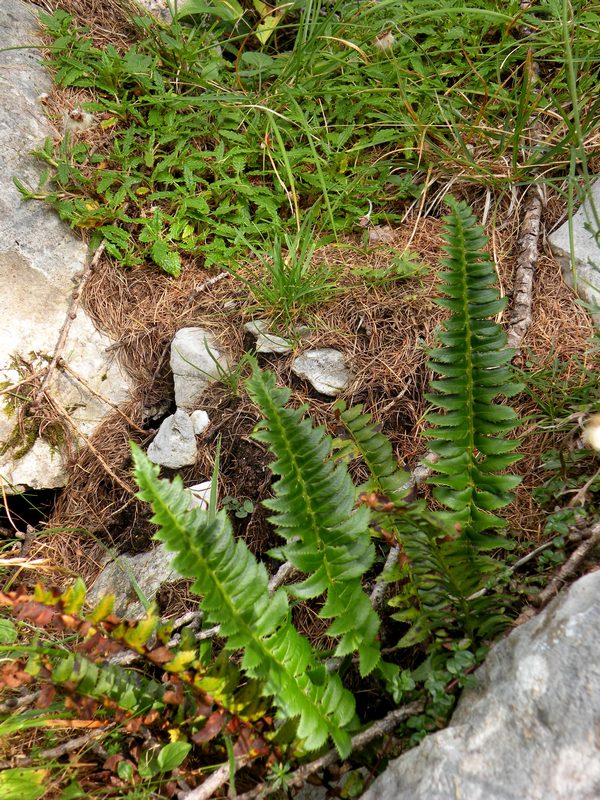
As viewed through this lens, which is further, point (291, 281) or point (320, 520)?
A: point (291, 281)

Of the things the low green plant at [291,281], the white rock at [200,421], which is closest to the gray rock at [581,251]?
the low green plant at [291,281]

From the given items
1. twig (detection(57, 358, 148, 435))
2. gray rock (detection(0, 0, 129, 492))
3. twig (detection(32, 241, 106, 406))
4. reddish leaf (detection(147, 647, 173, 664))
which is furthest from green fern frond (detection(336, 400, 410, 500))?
twig (detection(32, 241, 106, 406))

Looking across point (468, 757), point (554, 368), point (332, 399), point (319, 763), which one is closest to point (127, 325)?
point (332, 399)

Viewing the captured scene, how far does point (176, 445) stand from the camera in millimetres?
2711

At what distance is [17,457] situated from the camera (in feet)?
9.59

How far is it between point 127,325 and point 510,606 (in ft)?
7.14

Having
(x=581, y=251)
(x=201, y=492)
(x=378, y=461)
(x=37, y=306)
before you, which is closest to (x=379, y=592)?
(x=378, y=461)

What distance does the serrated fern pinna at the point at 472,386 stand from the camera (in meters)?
1.84

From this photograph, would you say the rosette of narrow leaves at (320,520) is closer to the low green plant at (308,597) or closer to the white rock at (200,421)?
the low green plant at (308,597)

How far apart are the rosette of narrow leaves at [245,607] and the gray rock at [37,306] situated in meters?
1.60

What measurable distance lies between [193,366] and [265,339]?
13.4 inches

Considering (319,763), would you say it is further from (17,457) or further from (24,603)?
(17,457)

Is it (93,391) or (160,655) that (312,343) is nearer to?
(93,391)

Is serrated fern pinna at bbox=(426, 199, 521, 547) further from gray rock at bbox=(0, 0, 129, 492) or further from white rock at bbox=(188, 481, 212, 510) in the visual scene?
gray rock at bbox=(0, 0, 129, 492)
